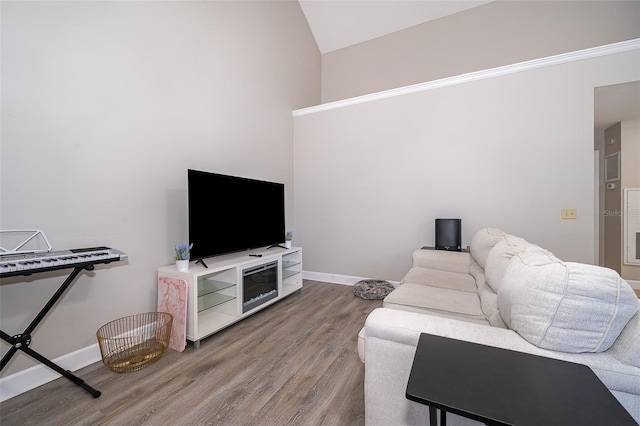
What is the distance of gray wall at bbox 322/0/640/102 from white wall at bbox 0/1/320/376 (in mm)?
2184

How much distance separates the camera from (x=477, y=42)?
3.85 meters

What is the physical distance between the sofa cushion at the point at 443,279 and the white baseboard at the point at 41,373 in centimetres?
243

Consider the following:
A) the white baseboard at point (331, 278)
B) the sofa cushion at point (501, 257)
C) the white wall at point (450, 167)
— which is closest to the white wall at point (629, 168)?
the white wall at point (450, 167)

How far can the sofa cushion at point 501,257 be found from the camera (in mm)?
1514

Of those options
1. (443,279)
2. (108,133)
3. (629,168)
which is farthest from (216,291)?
(629,168)

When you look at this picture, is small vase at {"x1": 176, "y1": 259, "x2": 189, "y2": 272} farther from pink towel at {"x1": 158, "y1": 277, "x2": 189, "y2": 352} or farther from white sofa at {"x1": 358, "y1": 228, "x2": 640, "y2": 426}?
white sofa at {"x1": 358, "y1": 228, "x2": 640, "y2": 426}

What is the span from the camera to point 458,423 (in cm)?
99

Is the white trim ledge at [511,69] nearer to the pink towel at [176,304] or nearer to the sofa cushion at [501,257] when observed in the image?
the sofa cushion at [501,257]

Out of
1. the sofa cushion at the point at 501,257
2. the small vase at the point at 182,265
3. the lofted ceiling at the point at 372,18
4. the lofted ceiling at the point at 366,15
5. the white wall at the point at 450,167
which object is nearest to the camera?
the sofa cushion at the point at 501,257

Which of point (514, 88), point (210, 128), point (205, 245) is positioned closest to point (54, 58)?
point (210, 128)

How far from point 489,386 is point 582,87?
3431mm

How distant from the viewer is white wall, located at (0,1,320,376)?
5.21 ft

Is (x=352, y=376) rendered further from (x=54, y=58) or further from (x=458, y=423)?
(x=54, y=58)

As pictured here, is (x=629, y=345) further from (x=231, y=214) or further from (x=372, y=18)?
(x=372, y=18)
